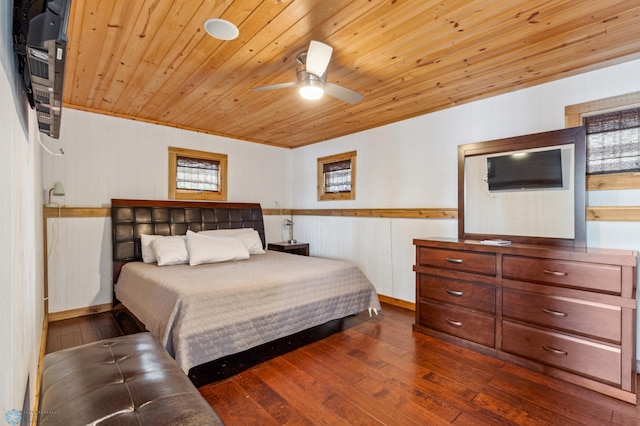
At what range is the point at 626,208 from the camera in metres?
2.40

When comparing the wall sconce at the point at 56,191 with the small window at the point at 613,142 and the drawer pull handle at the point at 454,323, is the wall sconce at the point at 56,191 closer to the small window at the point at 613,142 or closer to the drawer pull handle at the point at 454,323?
the drawer pull handle at the point at 454,323

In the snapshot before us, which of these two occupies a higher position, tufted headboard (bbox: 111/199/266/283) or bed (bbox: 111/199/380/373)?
tufted headboard (bbox: 111/199/266/283)

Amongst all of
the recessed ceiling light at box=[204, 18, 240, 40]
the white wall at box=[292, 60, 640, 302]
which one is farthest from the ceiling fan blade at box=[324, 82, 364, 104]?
the white wall at box=[292, 60, 640, 302]

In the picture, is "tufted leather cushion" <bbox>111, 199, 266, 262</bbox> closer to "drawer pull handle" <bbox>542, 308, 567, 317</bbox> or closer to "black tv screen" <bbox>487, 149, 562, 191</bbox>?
"black tv screen" <bbox>487, 149, 562, 191</bbox>

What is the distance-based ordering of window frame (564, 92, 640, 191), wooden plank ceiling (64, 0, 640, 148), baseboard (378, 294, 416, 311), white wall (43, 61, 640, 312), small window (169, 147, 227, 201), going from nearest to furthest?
wooden plank ceiling (64, 0, 640, 148) → window frame (564, 92, 640, 191) → white wall (43, 61, 640, 312) → baseboard (378, 294, 416, 311) → small window (169, 147, 227, 201)

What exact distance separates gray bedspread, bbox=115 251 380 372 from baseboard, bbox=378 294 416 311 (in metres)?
0.61

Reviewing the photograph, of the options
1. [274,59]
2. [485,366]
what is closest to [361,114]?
[274,59]

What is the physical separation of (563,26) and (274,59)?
1.94m

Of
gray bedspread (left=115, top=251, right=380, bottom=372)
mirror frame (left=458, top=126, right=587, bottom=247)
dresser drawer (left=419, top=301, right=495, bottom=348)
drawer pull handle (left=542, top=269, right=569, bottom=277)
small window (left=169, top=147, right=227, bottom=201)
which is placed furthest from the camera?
small window (left=169, top=147, right=227, bottom=201)

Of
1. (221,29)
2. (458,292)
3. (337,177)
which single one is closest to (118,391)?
(221,29)

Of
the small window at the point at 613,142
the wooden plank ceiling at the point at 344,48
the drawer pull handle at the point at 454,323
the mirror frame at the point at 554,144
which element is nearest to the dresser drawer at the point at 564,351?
the drawer pull handle at the point at 454,323

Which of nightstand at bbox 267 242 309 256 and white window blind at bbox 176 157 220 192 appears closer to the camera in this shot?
white window blind at bbox 176 157 220 192

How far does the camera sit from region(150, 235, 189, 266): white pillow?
334 centimetres

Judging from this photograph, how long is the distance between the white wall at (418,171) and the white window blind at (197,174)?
152 centimetres
